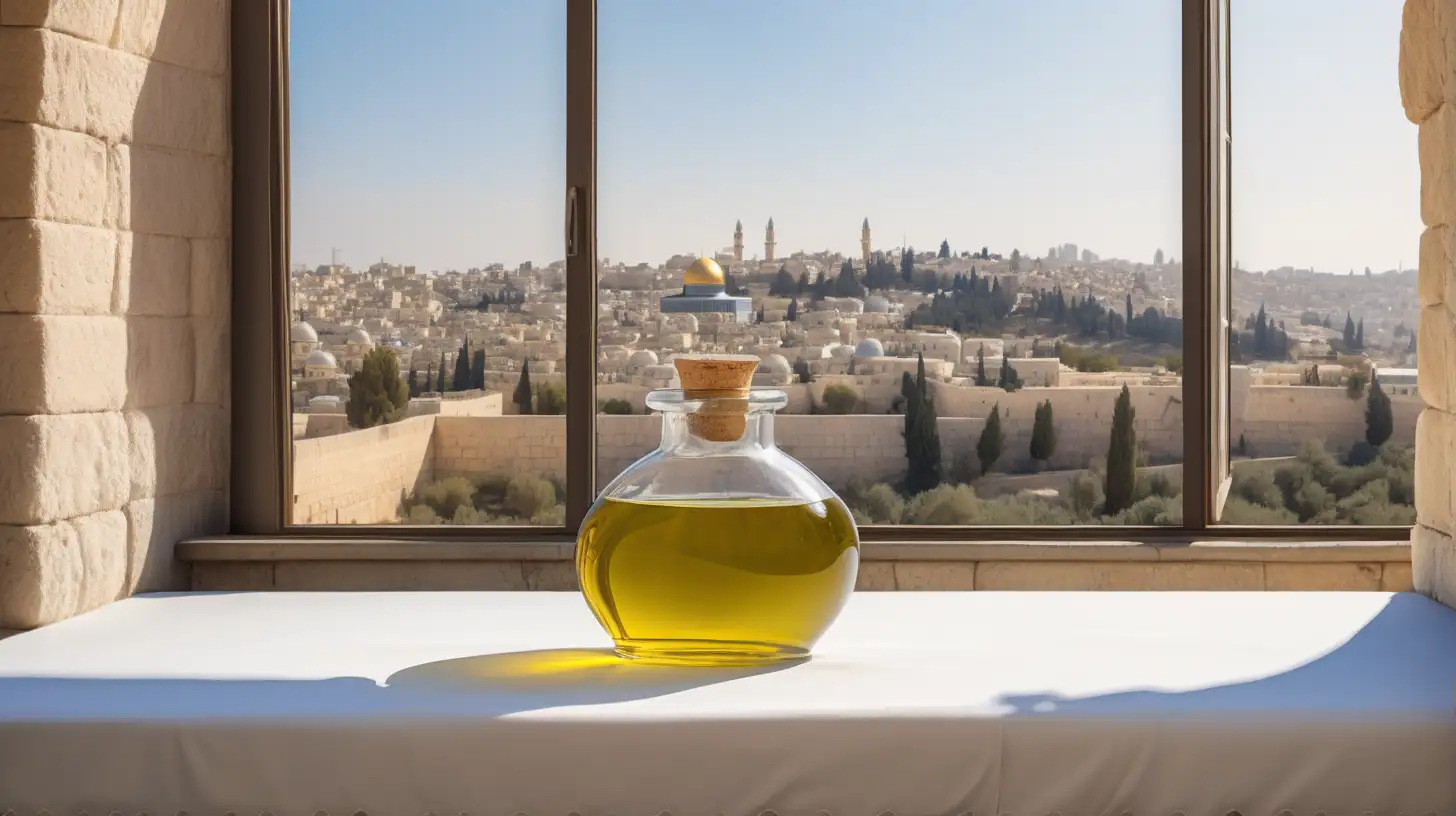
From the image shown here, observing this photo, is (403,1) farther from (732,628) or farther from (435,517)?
(732,628)

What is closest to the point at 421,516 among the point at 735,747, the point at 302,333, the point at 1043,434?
the point at 302,333

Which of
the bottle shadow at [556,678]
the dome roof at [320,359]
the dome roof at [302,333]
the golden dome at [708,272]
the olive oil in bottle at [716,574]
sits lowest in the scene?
the bottle shadow at [556,678]

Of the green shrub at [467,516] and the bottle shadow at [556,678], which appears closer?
the bottle shadow at [556,678]

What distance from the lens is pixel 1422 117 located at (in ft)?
6.42

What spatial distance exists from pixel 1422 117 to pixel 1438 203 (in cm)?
16

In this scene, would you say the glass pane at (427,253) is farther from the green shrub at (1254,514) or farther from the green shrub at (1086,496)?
the green shrub at (1254,514)

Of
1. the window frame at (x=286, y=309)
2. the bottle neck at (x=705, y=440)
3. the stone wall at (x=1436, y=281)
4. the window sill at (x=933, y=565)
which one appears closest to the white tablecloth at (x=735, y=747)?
the bottle neck at (x=705, y=440)

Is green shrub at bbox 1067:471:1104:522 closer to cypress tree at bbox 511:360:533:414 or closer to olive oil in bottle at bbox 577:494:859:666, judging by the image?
cypress tree at bbox 511:360:533:414

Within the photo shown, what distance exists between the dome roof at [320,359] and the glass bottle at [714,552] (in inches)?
70.4

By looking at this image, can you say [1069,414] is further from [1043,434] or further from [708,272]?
[708,272]

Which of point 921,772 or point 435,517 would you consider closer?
point 921,772

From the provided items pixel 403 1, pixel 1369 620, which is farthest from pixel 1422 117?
pixel 403 1

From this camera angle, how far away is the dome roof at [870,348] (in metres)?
2.94

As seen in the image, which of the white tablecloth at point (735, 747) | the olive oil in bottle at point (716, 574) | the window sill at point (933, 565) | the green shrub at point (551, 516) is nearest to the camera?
the white tablecloth at point (735, 747)
